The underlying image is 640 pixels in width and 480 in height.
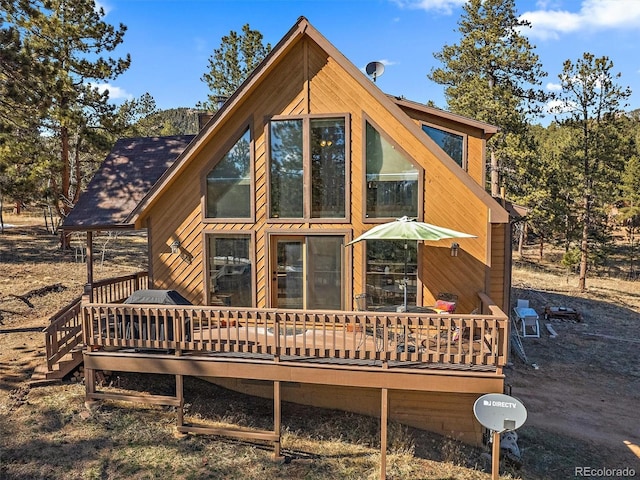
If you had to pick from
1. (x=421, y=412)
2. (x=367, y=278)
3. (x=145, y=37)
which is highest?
(x=145, y=37)

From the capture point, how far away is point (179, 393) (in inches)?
320

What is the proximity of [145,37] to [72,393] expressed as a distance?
1394 centimetres

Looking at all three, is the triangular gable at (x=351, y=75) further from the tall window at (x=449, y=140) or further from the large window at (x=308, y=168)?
the large window at (x=308, y=168)

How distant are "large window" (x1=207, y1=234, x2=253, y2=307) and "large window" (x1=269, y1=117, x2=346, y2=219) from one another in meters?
1.22

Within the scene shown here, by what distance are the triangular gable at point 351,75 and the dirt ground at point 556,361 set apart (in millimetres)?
4807

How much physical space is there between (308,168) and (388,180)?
73.6 inches

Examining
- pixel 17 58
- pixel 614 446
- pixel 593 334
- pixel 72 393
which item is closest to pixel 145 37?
pixel 17 58

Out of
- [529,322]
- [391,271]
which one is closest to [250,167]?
[391,271]

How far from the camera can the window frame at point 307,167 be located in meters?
9.58

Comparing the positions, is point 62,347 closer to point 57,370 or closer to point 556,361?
point 57,370

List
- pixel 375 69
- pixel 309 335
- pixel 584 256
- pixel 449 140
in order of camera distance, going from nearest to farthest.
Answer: pixel 309 335, pixel 449 140, pixel 375 69, pixel 584 256

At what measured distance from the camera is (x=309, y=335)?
8.98m

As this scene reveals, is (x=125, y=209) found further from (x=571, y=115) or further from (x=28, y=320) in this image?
(x=571, y=115)

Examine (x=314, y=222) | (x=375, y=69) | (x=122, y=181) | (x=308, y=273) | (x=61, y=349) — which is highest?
(x=375, y=69)
